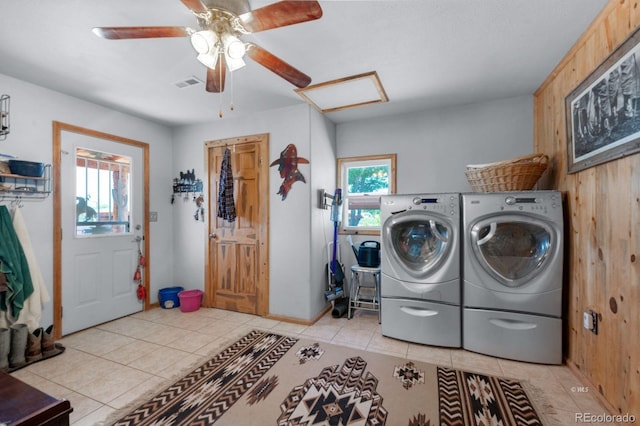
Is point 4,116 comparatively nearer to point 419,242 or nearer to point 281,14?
point 281,14

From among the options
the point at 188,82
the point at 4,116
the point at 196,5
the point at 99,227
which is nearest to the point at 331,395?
the point at 196,5

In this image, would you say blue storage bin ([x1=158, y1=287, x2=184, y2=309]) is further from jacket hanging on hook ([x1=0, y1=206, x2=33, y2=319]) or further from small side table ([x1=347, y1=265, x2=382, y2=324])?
small side table ([x1=347, y1=265, x2=382, y2=324])

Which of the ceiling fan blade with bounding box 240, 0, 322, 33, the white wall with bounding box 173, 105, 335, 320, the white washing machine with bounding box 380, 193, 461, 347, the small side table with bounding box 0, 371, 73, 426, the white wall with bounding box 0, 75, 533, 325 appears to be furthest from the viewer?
the white wall with bounding box 173, 105, 335, 320

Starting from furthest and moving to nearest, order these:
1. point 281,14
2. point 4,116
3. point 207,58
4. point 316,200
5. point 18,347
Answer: point 316,200 < point 4,116 < point 18,347 < point 207,58 < point 281,14

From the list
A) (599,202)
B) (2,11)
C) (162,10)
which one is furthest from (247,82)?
(599,202)

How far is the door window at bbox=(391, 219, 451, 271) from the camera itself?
2.55 m

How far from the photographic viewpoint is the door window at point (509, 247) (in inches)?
90.9

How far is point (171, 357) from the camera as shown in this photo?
236 centimetres

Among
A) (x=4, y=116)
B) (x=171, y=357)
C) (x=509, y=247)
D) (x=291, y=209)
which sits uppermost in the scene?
(x=4, y=116)

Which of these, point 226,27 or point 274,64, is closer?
point 226,27

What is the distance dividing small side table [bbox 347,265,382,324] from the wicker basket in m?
1.38

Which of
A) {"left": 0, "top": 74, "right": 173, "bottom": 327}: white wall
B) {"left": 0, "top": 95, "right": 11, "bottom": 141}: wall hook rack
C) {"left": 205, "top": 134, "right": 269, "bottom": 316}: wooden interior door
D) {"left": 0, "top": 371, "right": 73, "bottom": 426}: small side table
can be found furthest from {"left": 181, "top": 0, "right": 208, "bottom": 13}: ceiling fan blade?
{"left": 0, "top": 74, "right": 173, "bottom": 327}: white wall

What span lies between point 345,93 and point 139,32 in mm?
1799

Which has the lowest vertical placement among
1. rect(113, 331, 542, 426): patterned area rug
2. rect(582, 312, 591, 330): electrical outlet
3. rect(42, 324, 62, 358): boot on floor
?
rect(113, 331, 542, 426): patterned area rug
